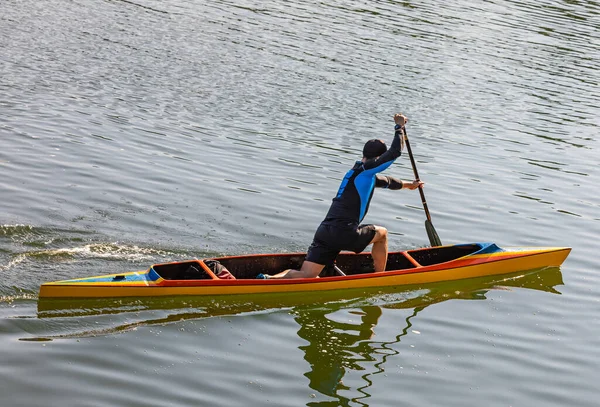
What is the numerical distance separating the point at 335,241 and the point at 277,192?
13.6ft

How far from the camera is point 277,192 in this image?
15625mm

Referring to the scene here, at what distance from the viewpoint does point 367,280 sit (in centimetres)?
1197

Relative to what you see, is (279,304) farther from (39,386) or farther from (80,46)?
(80,46)

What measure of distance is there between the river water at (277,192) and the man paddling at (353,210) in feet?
1.84

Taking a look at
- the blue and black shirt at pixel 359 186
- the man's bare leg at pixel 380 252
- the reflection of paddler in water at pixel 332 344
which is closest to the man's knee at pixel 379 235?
the man's bare leg at pixel 380 252

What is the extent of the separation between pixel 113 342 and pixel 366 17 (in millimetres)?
23585

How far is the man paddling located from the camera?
37.3 feet

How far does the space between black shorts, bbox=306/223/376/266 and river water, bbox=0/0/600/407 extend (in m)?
0.56

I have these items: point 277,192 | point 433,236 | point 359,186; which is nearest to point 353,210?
point 359,186

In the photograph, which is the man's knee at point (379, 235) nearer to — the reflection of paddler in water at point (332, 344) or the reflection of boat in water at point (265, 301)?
the reflection of boat in water at point (265, 301)

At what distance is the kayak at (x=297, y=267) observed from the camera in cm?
1061

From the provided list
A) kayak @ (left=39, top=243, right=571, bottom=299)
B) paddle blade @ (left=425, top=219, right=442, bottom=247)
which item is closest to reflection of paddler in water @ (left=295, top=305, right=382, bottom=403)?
kayak @ (left=39, top=243, right=571, bottom=299)

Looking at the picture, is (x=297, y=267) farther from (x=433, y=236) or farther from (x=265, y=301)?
(x=433, y=236)

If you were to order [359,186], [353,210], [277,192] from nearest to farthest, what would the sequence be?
[359,186] → [353,210] → [277,192]
